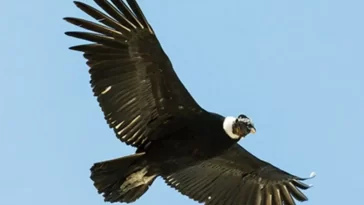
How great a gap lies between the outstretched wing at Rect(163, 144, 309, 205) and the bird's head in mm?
937

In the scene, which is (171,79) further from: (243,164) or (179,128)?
(243,164)

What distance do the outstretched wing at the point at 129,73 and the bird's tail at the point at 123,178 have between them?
1.58 ft

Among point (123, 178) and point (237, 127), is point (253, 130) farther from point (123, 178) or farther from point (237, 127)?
point (123, 178)

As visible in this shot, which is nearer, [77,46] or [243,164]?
[77,46]

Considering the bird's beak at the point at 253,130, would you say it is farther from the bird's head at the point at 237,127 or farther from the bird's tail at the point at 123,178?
the bird's tail at the point at 123,178

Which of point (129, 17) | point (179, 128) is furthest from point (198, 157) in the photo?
point (129, 17)

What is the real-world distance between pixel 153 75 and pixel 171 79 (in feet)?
1.07

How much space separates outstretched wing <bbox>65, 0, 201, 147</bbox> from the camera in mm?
22875

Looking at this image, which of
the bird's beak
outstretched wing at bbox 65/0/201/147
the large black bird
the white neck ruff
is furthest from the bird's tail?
the bird's beak

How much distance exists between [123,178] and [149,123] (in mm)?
1116

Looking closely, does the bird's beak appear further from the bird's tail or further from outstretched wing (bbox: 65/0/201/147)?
the bird's tail

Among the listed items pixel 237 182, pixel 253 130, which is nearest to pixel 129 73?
pixel 253 130

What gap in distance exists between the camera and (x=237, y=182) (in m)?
24.8

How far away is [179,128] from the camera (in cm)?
2373
